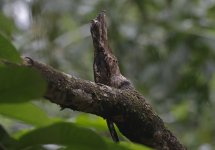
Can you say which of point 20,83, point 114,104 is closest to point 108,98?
point 114,104

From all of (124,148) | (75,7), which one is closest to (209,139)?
(75,7)

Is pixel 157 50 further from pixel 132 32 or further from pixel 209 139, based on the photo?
pixel 209 139

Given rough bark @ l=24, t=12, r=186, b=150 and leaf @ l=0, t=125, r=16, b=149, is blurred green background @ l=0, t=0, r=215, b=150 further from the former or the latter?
leaf @ l=0, t=125, r=16, b=149

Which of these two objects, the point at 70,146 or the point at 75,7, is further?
the point at 75,7

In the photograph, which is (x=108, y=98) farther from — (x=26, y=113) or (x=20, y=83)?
(x=20, y=83)

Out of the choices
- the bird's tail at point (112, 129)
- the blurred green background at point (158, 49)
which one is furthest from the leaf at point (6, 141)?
the blurred green background at point (158, 49)

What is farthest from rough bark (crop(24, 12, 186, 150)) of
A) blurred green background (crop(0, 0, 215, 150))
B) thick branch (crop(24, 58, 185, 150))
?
blurred green background (crop(0, 0, 215, 150))
